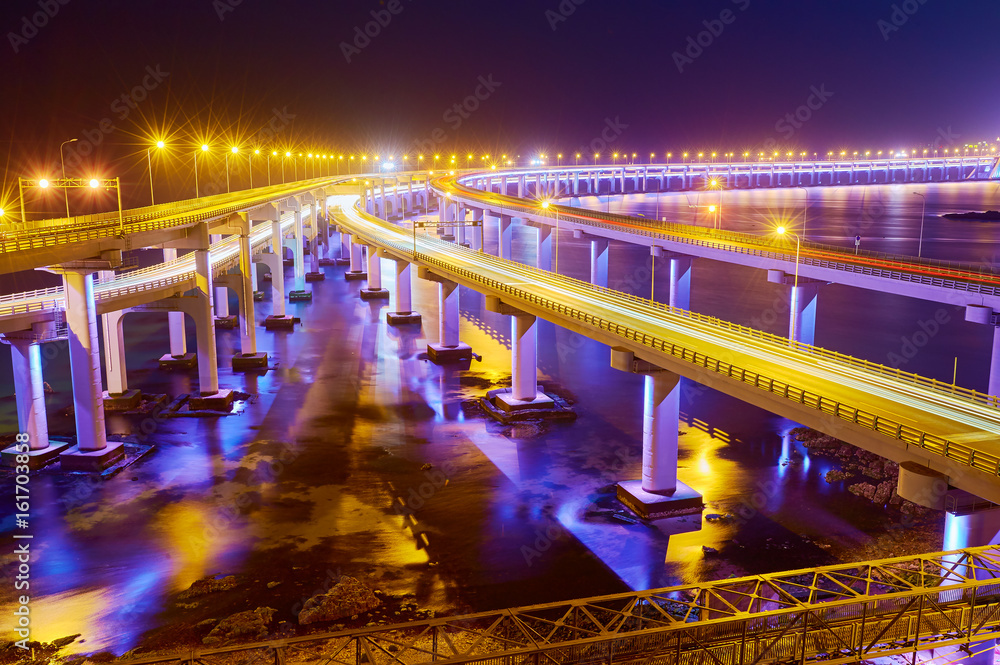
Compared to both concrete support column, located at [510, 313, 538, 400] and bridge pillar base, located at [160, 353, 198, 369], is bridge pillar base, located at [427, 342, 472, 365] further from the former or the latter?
bridge pillar base, located at [160, 353, 198, 369]

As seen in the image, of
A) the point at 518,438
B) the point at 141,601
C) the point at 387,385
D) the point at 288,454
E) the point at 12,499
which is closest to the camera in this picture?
the point at 141,601

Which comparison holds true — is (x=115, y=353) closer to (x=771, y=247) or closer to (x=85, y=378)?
(x=85, y=378)

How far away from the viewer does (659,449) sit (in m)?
31.7

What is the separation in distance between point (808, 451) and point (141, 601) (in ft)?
97.0

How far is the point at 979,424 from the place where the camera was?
22.2 meters

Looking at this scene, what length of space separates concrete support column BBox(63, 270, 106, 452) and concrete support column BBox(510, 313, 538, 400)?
20.6 m

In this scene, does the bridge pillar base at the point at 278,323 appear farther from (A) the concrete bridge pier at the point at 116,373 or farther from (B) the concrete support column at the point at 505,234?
(B) the concrete support column at the point at 505,234

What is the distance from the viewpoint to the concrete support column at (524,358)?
4422 cm

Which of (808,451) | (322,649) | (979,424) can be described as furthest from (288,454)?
(979,424)

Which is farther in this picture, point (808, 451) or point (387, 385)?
point (387, 385)

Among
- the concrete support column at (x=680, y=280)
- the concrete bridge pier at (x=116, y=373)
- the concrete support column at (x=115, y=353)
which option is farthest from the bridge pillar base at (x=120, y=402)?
the concrete support column at (x=680, y=280)

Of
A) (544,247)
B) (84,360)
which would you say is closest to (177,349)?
(84,360)

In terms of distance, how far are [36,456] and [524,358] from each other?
2376cm

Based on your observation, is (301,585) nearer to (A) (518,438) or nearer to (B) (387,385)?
(A) (518,438)
